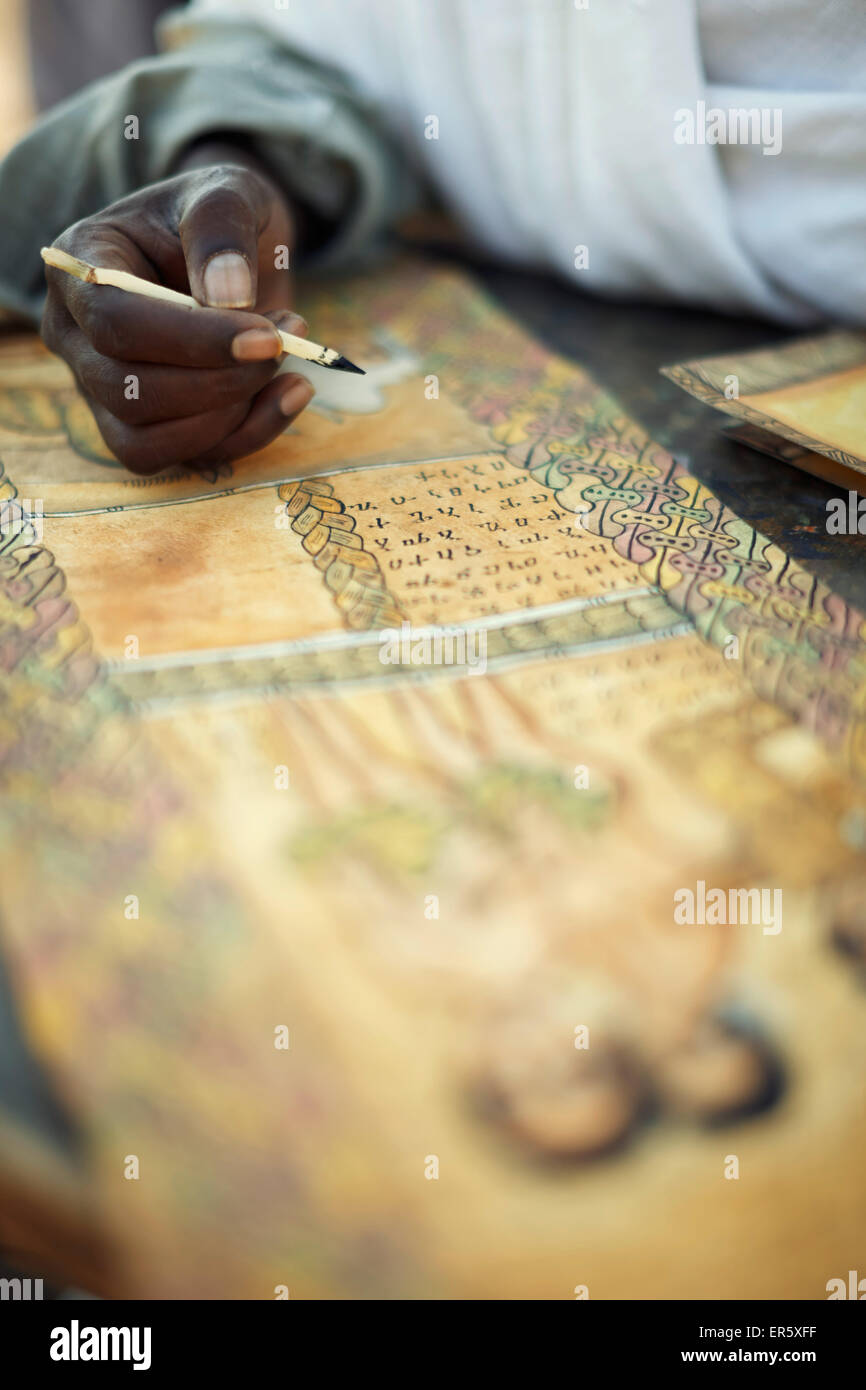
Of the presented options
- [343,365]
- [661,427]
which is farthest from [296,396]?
[661,427]

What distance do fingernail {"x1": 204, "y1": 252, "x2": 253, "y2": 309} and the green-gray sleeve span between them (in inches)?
12.6

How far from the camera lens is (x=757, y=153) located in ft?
2.46

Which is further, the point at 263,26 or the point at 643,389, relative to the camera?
the point at 263,26

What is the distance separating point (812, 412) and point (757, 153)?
0.29 metres

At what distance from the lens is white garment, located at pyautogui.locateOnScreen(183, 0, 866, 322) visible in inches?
28.1

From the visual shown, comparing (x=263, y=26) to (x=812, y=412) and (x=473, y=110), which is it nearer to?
(x=473, y=110)

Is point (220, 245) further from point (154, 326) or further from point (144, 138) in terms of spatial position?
point (144, 138)

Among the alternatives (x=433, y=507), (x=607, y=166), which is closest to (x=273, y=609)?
(x=433, y=507)

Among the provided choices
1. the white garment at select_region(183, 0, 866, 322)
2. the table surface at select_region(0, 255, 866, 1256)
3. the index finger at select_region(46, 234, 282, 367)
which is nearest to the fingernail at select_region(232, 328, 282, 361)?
the index finger at select_region(46, 234, 282, 367)

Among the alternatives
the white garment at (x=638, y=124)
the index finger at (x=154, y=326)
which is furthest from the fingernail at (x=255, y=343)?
the white garment at (x=638, y=124)

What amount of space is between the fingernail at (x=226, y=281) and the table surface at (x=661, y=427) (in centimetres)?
31

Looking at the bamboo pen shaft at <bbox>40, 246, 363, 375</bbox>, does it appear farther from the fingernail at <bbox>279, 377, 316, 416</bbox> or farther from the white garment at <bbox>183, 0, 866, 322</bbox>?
the white garment at <bbox>183, 0, 866, 322</bbox>

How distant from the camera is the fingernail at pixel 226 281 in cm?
52

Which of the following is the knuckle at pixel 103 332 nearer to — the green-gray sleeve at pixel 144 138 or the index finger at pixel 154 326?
the index finger at pixel 154 326
